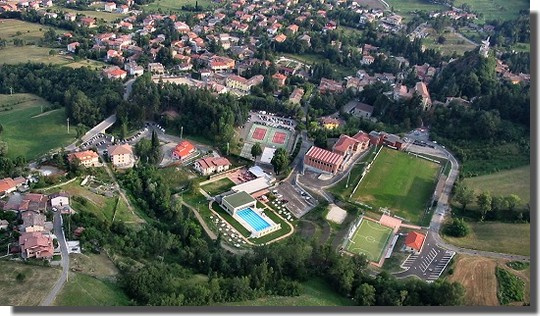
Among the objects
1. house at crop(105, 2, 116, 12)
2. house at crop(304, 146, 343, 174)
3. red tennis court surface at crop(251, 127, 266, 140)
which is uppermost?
house at crop(105, 2, 116, 12)

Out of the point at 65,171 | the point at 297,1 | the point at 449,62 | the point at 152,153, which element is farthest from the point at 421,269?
the point at 297,1

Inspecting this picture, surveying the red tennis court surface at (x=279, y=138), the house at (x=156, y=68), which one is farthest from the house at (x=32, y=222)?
the house at (x=156, y=68)

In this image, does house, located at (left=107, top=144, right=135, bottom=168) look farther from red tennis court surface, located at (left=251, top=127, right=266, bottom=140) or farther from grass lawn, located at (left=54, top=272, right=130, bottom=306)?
grass lawn, located at (left=54, top=272, right=130, bottom=306)

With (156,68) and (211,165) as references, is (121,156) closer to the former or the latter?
(211,165)

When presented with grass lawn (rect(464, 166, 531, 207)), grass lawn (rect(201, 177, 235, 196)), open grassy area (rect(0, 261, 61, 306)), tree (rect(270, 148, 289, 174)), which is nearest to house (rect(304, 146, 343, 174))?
tree (rect(270, 148, 289, 174))

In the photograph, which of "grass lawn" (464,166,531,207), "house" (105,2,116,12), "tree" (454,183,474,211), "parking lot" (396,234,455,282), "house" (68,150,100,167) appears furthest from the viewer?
"house" (105,2,116,12)

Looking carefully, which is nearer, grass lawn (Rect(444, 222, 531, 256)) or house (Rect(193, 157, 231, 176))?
grass lawn (Rect(444, 222, 531, 256))

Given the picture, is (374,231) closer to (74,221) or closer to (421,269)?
(421,269)
